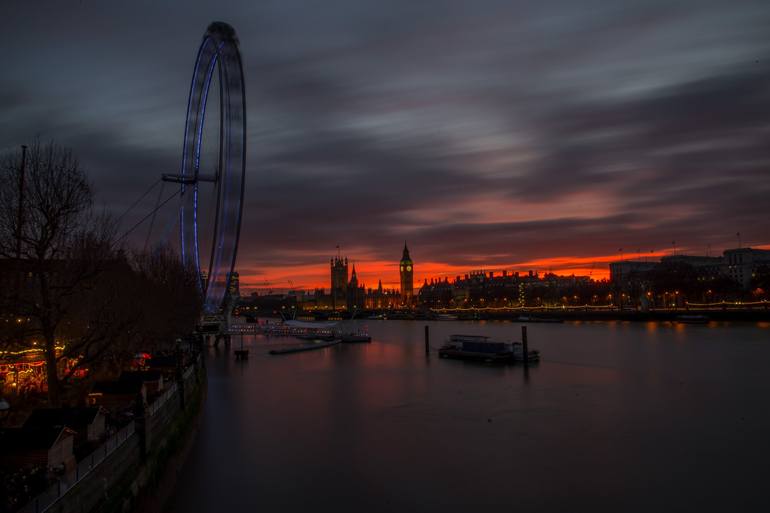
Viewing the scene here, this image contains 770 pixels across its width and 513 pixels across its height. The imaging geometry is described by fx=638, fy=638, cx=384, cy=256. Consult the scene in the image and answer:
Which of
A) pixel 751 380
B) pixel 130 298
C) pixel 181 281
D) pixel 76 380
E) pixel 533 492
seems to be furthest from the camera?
pixel 181 281

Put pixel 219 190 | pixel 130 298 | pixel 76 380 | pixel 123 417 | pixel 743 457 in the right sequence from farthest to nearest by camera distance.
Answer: pixel 219 190 < pixel 130 298 < pixel 76 380 < pixel 743 457 < pixel 123 417

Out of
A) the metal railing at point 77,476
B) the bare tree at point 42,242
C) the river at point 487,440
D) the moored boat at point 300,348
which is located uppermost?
the bare tree at point 42,242

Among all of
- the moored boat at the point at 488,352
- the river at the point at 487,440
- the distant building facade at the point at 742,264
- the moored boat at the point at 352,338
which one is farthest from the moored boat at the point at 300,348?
the distant building facade at the point at 742,264

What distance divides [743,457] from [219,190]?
21441 mm

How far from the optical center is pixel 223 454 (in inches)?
746

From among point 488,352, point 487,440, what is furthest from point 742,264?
point 487,440

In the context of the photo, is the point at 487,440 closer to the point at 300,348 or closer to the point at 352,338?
the point at 300,348

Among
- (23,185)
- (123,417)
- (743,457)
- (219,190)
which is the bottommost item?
(743,457)

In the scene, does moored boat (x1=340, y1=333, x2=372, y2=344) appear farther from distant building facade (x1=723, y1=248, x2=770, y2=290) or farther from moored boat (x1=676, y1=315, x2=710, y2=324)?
distant building facade (x1=723, y1=248, x2=770, y2=290)

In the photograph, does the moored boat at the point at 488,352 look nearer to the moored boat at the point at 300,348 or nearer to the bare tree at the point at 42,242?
the moored boat at the point at 300,348

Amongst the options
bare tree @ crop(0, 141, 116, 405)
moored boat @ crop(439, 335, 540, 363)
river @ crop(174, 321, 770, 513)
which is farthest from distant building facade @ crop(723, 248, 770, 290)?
bare tree @ crop(0, 141, 116, 405)

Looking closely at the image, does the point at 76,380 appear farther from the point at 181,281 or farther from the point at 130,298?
the point at 181,281

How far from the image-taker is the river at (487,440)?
48.9ft

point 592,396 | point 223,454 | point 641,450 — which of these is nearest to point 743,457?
point 641,450
